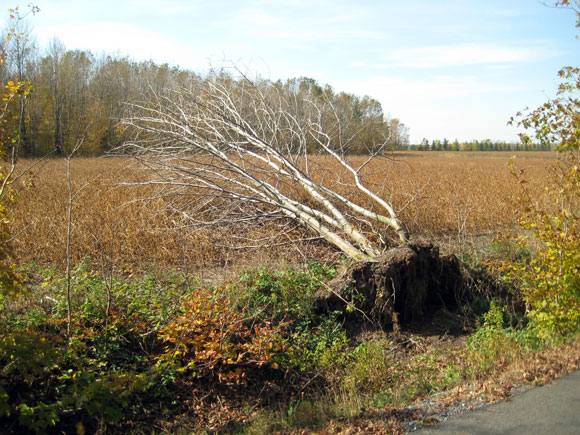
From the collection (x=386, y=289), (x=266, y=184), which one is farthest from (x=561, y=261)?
(x=266, y=184)

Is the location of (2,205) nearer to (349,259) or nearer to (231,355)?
(231,355)

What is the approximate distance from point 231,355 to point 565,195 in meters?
3.95

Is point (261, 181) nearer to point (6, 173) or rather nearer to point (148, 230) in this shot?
point (148, 230)

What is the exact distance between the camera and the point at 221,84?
36.8 ft

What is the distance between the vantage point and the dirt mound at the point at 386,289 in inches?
232

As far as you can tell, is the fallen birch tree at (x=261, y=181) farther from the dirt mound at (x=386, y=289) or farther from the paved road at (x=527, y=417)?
the paved road at (x=527, y=417)

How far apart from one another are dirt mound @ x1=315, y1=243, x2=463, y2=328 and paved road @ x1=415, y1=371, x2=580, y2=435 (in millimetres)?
2403

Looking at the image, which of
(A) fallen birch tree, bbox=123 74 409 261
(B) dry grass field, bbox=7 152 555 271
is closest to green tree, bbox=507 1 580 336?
(B) dry grass field, bbox=7 152 555 271

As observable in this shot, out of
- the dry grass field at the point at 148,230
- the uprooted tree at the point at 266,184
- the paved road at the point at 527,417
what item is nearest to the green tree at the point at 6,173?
the dry grass field at the point at 148,230

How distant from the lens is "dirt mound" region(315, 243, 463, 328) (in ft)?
19.4

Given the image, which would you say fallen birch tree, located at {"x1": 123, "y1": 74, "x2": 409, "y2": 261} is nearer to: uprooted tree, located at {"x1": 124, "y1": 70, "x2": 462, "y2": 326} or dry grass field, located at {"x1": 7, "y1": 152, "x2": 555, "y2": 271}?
uprooted tree, located at {"x1": 124, "y1": 70, "x2": 462, "y2": 326}

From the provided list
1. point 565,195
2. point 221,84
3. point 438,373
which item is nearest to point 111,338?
point 438,373

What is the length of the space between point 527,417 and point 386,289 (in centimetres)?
283

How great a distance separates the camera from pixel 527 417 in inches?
123
